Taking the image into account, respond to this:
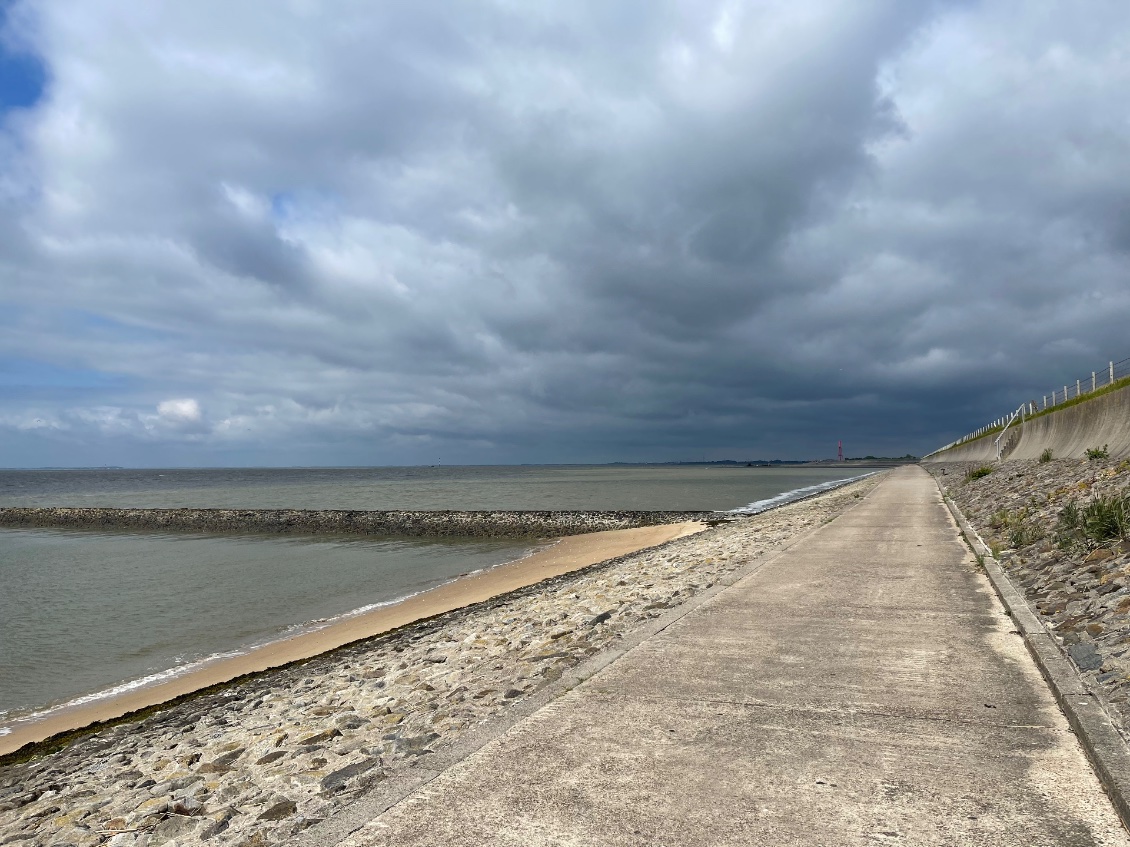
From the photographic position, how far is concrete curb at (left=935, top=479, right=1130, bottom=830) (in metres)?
3.48

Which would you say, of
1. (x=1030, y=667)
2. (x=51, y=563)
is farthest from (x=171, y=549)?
(x=1030, y=667)

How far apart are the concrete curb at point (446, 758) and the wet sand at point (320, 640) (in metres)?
7.20

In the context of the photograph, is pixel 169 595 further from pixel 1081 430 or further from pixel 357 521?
pixel 1081 430

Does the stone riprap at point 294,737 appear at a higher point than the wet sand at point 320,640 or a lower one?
higher

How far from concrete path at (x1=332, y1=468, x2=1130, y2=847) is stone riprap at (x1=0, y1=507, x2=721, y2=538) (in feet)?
102

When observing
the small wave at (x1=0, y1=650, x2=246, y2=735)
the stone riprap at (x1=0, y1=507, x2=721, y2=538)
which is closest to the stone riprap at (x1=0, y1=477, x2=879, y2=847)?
the small wave at (x1=0, y1=650, x2=246, y2=735)

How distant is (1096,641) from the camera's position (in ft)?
18.9

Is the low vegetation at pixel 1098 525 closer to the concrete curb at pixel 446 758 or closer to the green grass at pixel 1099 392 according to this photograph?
the concrete curb at pixel 446 758

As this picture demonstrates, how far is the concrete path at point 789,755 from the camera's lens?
3.26 meters

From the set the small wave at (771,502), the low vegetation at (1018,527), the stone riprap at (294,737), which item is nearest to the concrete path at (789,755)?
the stone riprap at (294,737)

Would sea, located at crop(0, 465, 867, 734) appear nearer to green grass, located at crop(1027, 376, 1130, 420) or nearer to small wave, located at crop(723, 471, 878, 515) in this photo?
small wave, located at crop(723, 471, 878, 515)

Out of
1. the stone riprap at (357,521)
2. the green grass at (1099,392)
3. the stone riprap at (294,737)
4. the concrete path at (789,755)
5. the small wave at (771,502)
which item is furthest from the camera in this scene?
the small wave at (771,502)

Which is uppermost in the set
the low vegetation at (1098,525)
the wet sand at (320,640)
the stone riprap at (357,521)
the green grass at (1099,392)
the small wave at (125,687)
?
the green grass at (1099,392)

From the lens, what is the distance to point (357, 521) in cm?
4366
